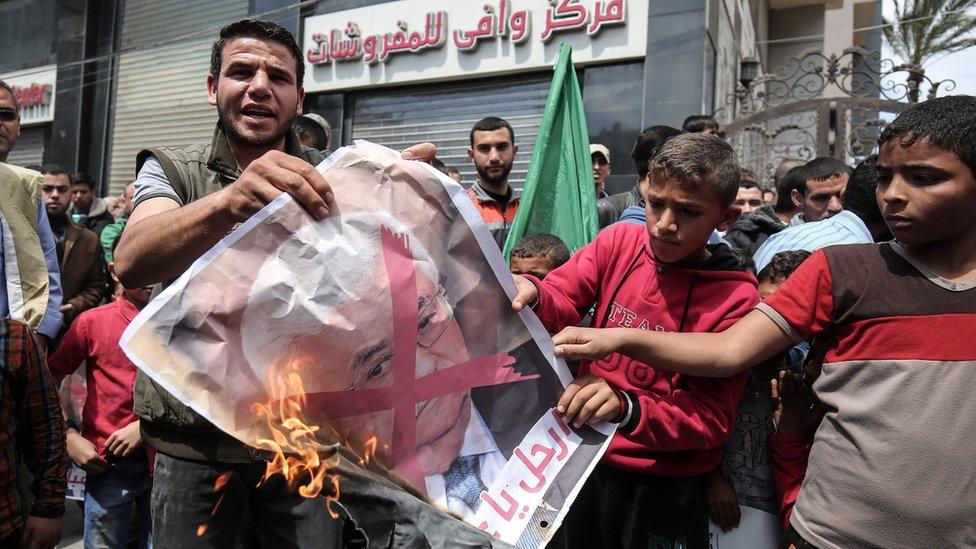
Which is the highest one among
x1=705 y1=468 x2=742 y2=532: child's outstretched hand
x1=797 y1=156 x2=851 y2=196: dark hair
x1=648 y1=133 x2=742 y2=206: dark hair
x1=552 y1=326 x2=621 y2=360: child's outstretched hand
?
x1=797 y1=156 x2=851 y2=196: dark hair

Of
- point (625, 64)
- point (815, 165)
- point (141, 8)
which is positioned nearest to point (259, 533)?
point (815, 165)

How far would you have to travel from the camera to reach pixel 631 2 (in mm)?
7566

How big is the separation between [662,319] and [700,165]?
0.37m

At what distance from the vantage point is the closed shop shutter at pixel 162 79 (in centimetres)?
1138

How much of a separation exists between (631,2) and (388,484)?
293 inches

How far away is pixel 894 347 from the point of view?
133cm

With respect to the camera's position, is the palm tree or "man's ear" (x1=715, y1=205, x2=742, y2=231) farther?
the palm tree

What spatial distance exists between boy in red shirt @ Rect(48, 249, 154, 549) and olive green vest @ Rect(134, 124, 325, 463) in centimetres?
123

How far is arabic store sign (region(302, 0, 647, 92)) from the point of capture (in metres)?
7.66

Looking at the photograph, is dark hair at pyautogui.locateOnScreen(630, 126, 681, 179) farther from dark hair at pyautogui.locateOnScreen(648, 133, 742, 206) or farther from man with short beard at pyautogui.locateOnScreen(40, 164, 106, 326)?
man with short beard at pyautogui.locateOnScreen(40, 164, 106, 326)

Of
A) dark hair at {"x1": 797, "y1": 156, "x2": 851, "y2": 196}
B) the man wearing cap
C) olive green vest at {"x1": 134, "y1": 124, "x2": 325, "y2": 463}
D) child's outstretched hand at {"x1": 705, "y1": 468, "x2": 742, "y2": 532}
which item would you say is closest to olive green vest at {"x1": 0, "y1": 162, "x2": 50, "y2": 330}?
olive green vest at {"x1": 134, "y1": 124, "x2": 325, "y2": 463}

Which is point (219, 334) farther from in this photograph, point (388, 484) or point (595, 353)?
point (595, 353)

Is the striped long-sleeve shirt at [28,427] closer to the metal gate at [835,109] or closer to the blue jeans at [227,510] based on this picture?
the blue jeans at [227,510]

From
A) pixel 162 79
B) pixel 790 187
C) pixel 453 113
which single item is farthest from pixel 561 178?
pixel 162 79
